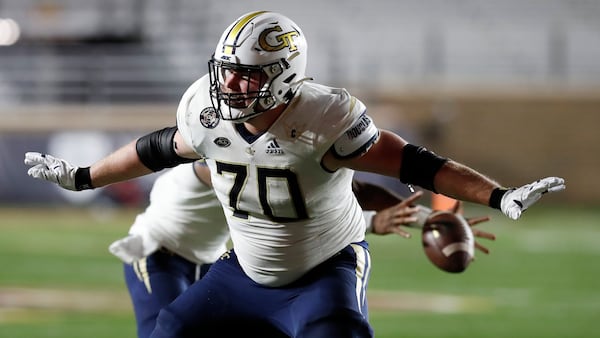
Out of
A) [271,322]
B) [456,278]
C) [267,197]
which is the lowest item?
[456,278]

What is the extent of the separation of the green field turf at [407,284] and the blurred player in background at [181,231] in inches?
81.5

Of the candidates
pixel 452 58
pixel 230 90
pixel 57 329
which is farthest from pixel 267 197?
pixel 452 58

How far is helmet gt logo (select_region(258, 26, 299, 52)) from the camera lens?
4180 mm

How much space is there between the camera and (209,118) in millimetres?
4219

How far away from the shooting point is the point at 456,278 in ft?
34.8

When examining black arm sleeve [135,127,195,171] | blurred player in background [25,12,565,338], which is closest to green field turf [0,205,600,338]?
black arm sleeve [135,127,195,171]

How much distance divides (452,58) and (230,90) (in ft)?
52.1

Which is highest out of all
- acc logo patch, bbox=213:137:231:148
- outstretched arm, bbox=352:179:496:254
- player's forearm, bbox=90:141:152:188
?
acc logo patch, bbox=213:137:231:148

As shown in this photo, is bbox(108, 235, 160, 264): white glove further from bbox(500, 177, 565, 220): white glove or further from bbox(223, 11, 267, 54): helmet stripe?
bbox(500, 177, 565, 220): white glove

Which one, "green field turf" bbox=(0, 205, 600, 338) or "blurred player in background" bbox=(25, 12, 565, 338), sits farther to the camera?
"green field turf" bbox=(0, 205, 600, 338)

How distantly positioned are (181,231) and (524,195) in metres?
1.87

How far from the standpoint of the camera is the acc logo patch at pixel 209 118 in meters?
4.21

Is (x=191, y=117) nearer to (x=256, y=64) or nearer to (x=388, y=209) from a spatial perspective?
(x=256, y=64)

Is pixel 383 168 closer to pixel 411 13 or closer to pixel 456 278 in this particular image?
pixel 456 278
